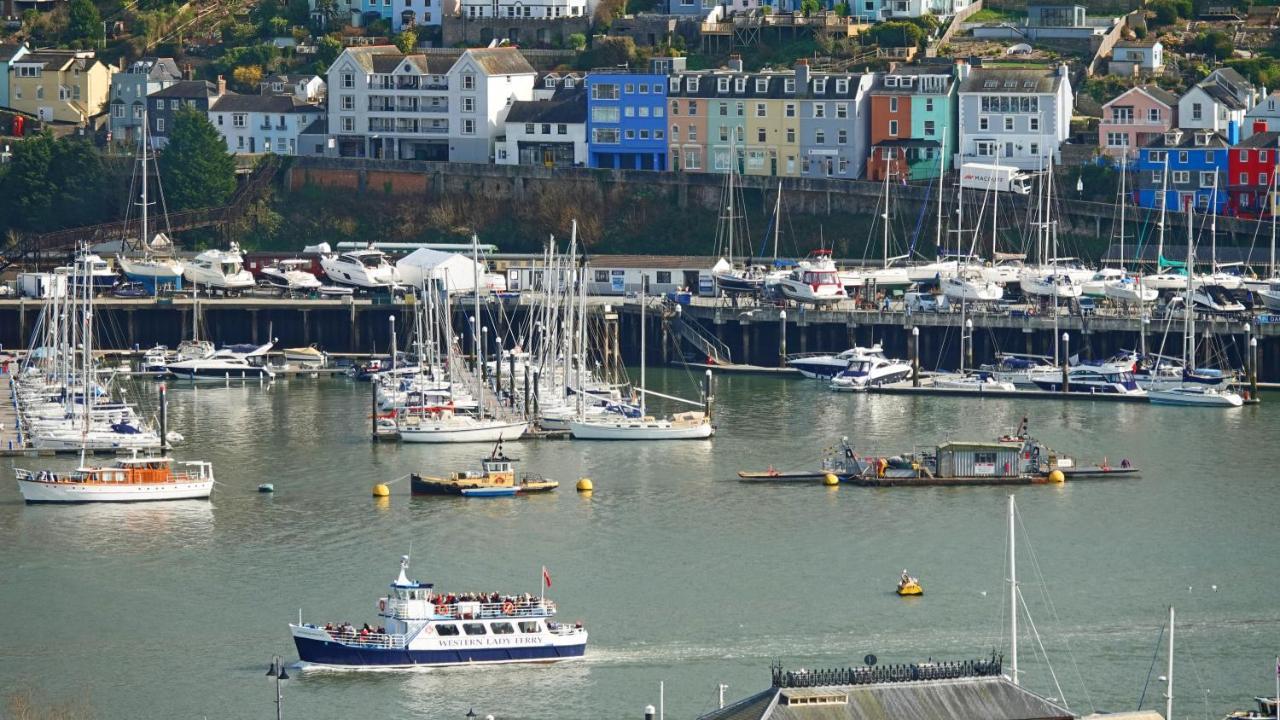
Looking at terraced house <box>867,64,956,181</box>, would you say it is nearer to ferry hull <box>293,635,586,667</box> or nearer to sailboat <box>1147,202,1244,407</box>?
sailboat <box>1147,202,1244,407</box>

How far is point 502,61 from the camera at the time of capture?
440ft

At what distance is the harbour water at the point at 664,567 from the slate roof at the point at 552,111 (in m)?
36.5

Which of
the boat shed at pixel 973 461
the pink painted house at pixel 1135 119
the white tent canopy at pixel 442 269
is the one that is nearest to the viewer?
the boat shed at pixel 973 461

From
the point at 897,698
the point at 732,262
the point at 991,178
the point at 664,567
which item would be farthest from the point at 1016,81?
the point at 897,698

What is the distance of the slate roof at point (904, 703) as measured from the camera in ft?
165

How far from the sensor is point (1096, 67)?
133 m

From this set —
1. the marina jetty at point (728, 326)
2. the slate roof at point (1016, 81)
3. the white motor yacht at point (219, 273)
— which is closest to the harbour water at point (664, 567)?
the marina jetty at point (728, 326)

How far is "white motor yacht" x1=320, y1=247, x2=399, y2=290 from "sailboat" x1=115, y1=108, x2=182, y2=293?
20.0ft

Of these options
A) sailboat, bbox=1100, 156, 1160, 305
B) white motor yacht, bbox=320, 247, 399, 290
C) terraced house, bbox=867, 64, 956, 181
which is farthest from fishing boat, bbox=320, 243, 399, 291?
sailboat, bbox=1100, 156, 1160, 305

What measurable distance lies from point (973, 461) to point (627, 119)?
155 ft

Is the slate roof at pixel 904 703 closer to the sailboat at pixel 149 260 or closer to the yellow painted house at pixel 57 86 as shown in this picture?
the sailboat at pixel 149 260

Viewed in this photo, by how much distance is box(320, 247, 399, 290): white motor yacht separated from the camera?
386 ft

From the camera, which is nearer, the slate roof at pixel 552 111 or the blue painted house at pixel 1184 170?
the blue painted house at pixel 1184 170

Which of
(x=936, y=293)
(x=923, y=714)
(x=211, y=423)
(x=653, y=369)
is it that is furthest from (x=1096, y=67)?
(x=923, y=714)
